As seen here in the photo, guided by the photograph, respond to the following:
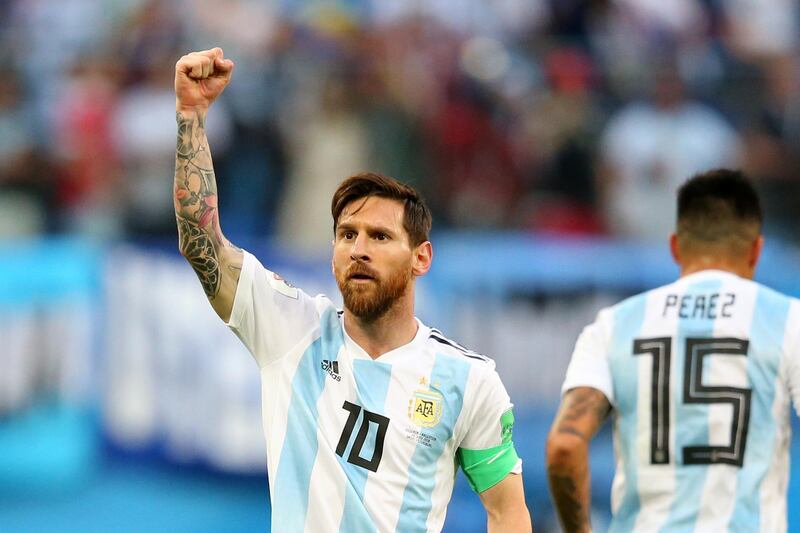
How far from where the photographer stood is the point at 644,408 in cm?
524

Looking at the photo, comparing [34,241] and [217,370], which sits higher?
[34,241]

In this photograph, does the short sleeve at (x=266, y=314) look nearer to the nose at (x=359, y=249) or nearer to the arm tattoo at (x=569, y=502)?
the nose at (x=359, y=249)

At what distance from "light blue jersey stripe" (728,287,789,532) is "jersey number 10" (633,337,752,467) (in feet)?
0.11

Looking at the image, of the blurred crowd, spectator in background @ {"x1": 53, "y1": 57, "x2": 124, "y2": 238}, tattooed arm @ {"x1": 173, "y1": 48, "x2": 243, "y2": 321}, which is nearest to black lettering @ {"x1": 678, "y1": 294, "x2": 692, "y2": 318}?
tattooed arm @ {"x1": 173, "y1": 48, "x2": 243, "y2": 321}

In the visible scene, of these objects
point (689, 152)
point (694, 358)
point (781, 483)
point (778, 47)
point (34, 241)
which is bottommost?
point (781, 483)

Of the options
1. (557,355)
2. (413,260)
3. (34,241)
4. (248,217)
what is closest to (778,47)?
(557,355)

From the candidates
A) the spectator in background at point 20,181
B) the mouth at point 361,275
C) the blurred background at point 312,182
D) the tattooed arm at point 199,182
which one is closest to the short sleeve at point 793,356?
the mouth at point 361,275

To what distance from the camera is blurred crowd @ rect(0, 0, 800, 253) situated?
392 inches

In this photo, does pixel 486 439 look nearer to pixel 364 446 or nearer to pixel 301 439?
pixel 364 446

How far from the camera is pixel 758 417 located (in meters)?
5.16

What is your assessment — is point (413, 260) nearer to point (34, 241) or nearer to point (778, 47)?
point (34, 241)

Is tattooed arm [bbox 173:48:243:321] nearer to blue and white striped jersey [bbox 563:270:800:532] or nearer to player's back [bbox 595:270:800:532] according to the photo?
blue and white striped jersey [bbox 563:270:800:532]

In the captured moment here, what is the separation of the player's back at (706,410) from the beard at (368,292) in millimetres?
1085

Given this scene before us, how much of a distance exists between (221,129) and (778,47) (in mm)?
4585
